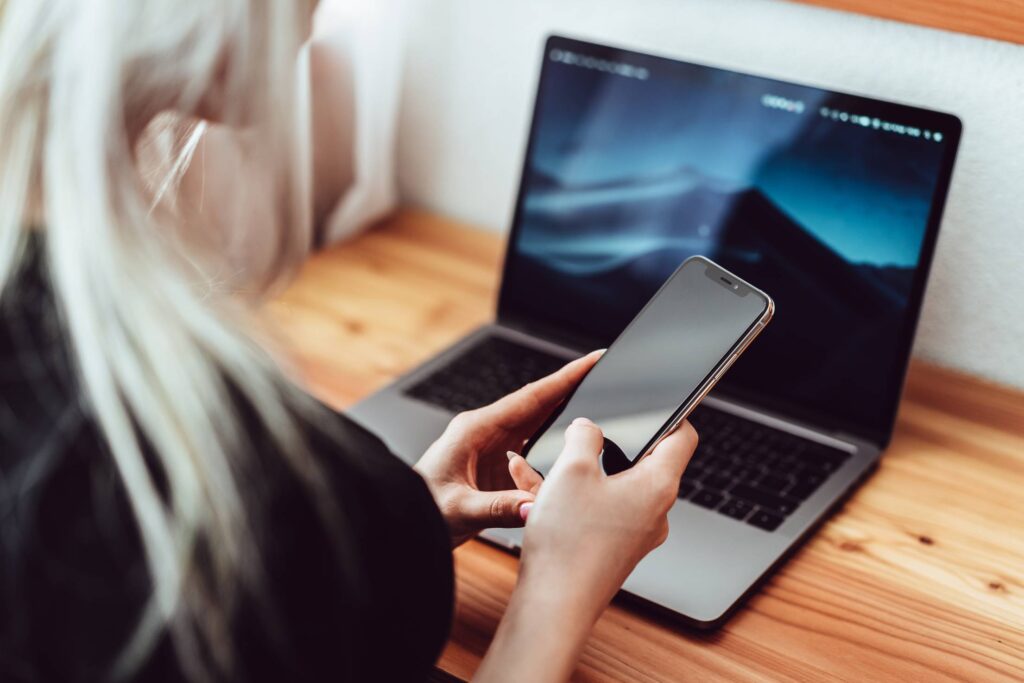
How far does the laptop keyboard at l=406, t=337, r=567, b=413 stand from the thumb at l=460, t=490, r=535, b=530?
0.21 meters

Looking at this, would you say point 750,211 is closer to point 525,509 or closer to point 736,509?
point 736,509

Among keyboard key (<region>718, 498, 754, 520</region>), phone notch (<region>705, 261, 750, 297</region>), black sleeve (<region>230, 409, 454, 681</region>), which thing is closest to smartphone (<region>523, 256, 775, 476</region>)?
phone notch (<region>705, 261, 750, 297</region>)

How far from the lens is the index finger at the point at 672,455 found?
1.98 feet

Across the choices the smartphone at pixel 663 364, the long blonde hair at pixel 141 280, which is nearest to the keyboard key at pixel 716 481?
the smartphone at pixel 663 364

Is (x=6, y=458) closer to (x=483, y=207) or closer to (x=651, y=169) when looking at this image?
(x=651, y=169)

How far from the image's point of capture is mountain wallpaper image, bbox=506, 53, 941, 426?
2.63 feet

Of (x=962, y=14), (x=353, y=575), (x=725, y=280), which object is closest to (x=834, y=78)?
(x=962, y=14)

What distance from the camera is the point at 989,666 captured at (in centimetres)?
63

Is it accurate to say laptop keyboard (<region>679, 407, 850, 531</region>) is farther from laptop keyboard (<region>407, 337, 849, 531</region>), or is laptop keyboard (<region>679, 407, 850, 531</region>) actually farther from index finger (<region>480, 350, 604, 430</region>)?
index finger (<region>480, 350, 604, 430</region>)

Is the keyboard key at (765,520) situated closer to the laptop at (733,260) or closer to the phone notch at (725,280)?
the laptop at (733,260)

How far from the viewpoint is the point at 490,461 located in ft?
2.34

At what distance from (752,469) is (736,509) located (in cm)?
5

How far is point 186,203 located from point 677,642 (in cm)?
37

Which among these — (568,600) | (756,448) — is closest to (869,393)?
(756,448)
